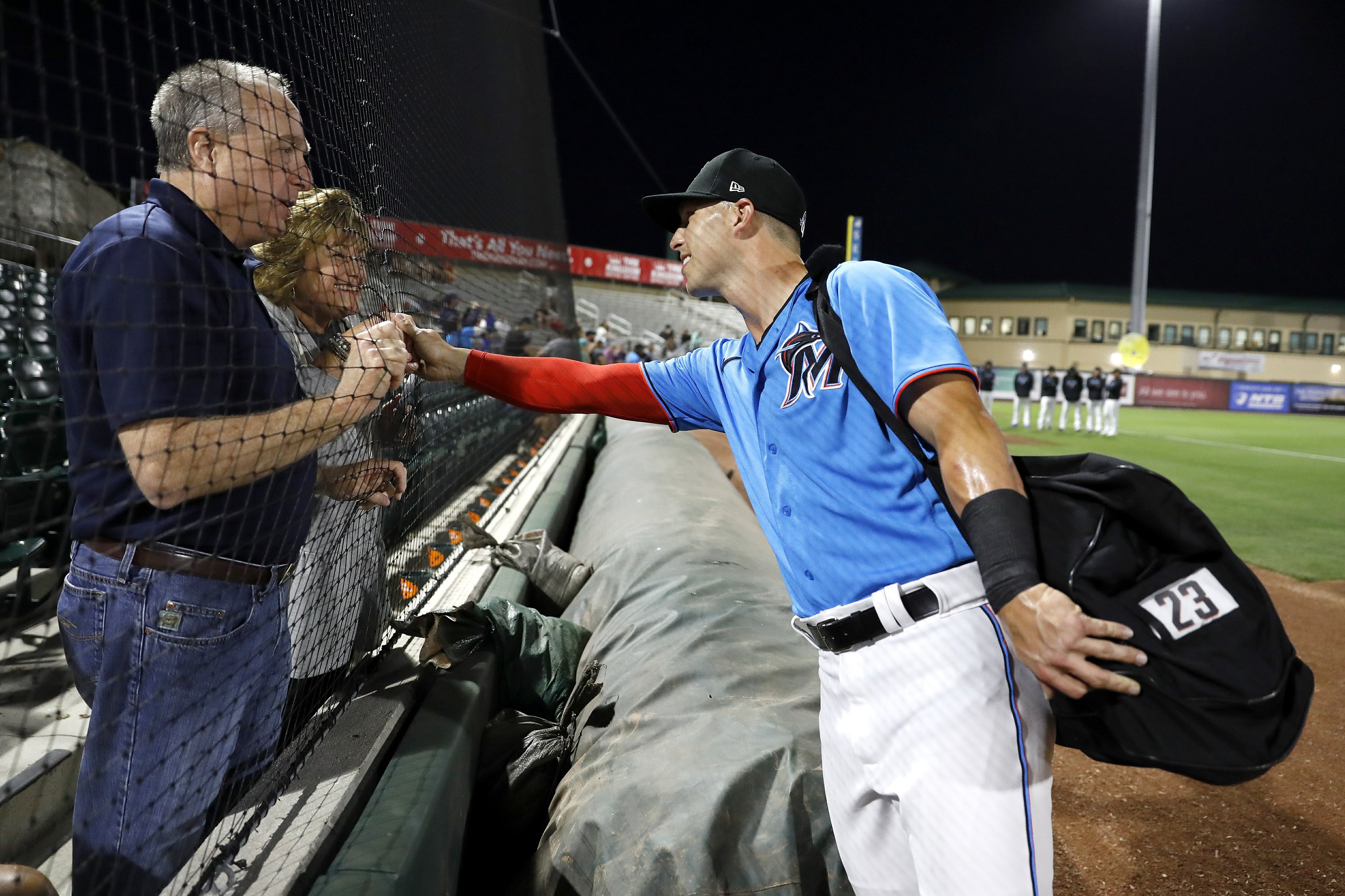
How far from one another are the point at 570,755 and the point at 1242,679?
157cm

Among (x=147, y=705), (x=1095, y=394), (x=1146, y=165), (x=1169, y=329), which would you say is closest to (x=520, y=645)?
(x=147, y=705)

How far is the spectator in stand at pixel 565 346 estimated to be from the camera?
25.1ft

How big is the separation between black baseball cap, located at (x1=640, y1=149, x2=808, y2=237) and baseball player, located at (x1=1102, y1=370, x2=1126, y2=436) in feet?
56.6

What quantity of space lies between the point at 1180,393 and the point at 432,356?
35.1 m

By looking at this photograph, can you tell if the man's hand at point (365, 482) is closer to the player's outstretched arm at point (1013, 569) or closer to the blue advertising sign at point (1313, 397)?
the player's outstretched arm at point (1013, 569)

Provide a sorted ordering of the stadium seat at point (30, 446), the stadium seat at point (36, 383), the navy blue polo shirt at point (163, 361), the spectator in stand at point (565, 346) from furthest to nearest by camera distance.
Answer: the spectator in stand at point (565, 346) → the stadium seat at point (30, 446) → the stadium seat at point (36, 383) → the navy blue polo shirt at point (163, 361)

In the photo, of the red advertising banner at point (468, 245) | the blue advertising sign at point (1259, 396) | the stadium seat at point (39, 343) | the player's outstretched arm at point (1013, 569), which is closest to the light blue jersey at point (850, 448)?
the player's outstretched arm at point (1013, 569)

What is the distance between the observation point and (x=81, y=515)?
122cm

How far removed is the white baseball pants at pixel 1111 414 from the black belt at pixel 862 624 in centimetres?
1746

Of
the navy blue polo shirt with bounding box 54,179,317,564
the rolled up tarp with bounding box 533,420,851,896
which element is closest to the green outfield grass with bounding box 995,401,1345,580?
the rolled up tarp with bounding box 533,420,851,896

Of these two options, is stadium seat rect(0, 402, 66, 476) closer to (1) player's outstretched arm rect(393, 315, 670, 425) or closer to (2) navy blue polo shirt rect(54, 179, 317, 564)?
(1) player's outstretched arm rect(393, 315, 670, 425)

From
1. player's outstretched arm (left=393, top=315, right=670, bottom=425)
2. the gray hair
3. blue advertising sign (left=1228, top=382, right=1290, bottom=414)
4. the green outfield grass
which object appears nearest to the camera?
the gray hair

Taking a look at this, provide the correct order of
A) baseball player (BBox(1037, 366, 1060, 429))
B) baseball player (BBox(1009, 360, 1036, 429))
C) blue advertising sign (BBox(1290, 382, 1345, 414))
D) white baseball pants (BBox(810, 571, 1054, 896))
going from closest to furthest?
white baseball pants (BBox(810, 571, 1054, 896))
baseball player (BBox(1009, 360, 1036, 429))
baseball player (BBox(1037, 366, 1060, 429))
blue advertising sign (BBox(1290, 382, 1345, 414))

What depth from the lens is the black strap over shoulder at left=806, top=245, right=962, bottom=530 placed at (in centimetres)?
139
